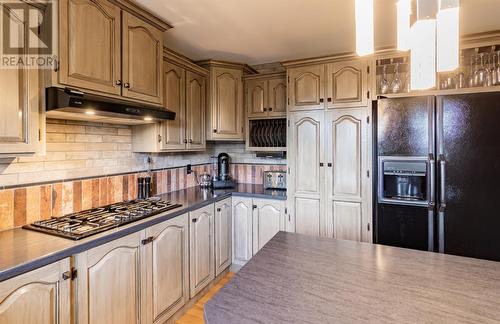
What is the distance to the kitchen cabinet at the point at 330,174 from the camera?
252cm

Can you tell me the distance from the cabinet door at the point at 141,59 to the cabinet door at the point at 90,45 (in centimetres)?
6

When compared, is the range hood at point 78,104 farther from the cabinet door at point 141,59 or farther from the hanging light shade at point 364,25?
the hanging light shade at point 364,25

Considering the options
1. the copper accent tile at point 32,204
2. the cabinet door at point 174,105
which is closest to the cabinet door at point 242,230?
the cabinet door at point 174,105

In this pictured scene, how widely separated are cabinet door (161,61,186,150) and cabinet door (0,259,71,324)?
1323mm

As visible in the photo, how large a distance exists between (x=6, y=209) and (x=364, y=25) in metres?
2.05

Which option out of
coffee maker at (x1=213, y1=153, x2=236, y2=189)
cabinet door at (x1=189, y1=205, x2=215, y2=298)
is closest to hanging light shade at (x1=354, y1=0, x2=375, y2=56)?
cabinet door at (x1=189, y1=205, x2=215, y2=298)

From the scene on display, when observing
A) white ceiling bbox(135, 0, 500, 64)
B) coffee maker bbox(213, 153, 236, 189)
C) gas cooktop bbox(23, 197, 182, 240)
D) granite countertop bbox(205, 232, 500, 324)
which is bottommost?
granite countertop bbox(205, 232, 500, 324)

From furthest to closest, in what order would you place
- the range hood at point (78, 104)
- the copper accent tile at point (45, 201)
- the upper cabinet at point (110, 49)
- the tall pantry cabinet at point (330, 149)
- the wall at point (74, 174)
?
1. the tall pantry cabinet at point (330, 149)
2. the copper accent tile at point (45, 201)
3. the wall at point (74, 174)
4. the upper cabinet at point (110, 49)
5. the range hood at point (78, 104)

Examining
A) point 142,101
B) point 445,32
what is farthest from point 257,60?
point 445,32

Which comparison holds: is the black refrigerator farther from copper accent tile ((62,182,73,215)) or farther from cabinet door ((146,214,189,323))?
copper accent tile ((62,182,73,215))

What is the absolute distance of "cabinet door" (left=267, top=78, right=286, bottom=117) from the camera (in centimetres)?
305

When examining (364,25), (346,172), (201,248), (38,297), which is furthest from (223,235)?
(364,25)

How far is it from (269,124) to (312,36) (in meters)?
1.10

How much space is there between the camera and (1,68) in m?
1.26
